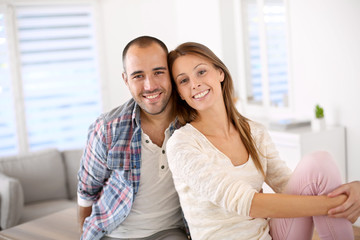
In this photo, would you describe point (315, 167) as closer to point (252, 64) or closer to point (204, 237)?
point (204, 237)

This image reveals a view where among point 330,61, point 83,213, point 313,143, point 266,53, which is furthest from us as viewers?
point 266,53

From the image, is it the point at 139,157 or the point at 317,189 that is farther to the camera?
the point at 139,157

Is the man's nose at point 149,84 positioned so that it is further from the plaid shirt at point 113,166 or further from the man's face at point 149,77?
the plaid shirt at point 113,166

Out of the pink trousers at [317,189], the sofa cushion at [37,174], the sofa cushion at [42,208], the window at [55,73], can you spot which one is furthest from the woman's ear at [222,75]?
the window at [55,73]

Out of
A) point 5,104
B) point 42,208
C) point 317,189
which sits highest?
point 5,104

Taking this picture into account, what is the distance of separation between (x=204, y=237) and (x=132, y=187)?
43 centimetres

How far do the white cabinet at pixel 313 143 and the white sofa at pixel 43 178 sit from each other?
1.85 metres

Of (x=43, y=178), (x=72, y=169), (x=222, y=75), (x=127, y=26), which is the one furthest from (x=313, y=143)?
(x=127, y=26)

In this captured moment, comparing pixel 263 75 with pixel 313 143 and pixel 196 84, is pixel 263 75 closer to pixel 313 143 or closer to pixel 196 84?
pixel 313 143

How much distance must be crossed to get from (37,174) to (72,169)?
0.33 m

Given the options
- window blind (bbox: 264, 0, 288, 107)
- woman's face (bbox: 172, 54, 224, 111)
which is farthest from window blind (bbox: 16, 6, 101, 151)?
woman's face (bbox: 172, 54, 224, 111)

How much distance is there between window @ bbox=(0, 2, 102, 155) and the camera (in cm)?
553

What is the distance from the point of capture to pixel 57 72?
5.67m

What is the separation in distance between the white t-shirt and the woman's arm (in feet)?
1.93
